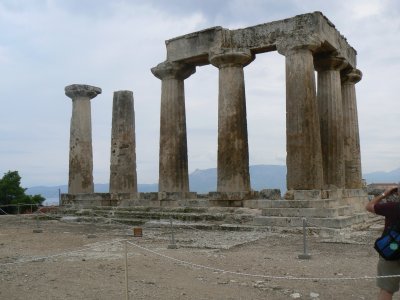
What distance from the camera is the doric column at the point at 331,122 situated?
1952 cm

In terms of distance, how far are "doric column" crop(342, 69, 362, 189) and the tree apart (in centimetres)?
2171

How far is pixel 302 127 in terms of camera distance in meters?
16.9

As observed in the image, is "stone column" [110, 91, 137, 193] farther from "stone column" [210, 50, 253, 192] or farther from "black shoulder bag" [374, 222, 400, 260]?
"black shoulder bag" [374, 222, 400, 260]

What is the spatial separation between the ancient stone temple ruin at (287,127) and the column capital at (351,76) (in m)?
0.06

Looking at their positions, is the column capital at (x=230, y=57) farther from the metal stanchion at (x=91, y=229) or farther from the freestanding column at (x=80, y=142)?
the freestanding column at (x=80, y=142)

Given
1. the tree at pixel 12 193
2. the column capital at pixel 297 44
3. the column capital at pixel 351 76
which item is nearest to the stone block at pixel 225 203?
the column capital at pixel 297 44

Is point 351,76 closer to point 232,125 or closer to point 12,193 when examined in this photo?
point 232,125

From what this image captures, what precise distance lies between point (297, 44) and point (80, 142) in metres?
14.0

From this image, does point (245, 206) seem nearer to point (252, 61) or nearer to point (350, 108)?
point (252, 61)

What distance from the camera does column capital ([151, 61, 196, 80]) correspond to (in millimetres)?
20688

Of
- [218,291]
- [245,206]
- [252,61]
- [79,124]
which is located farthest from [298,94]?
[79,124]

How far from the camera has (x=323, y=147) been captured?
19.8m

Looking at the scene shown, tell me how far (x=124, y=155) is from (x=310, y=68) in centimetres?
1122

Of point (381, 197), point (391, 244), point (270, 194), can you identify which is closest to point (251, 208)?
point (270, 194)
